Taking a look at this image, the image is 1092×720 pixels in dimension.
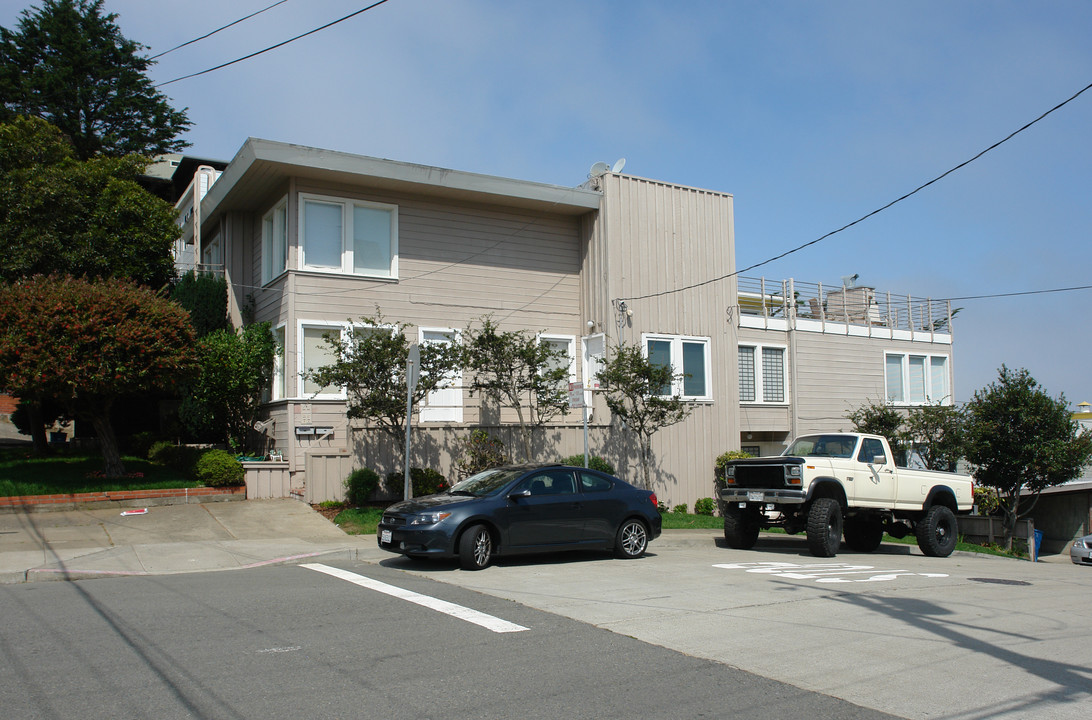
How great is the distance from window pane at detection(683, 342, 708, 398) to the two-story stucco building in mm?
59

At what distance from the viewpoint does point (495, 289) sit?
20.9 metres

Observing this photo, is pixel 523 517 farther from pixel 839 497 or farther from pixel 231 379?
pixel 231 379

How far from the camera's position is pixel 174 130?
43375mm

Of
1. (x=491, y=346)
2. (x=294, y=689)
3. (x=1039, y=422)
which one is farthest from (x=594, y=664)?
(x=1039, y=422)

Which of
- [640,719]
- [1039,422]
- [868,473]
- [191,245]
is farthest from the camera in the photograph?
[191,245]

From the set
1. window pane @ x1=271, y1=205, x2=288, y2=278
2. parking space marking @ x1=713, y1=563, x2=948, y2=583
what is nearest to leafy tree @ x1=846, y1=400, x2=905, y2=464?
parking space marking @ x1=713, y1=563, x2=948, y2=583

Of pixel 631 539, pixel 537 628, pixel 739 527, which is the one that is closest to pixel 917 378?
pixel 739 527

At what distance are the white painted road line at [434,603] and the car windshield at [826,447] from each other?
8.46 m

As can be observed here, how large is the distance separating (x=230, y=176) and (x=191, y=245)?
8.36m

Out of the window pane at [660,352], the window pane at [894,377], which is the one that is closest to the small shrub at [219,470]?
the window pane at [660,352]

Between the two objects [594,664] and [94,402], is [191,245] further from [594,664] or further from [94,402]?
[594,664]

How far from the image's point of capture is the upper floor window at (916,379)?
2838 cm

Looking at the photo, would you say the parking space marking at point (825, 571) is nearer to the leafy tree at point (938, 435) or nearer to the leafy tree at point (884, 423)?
the leafy tree at point (884, 423)

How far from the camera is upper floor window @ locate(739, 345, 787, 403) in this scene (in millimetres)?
24922
